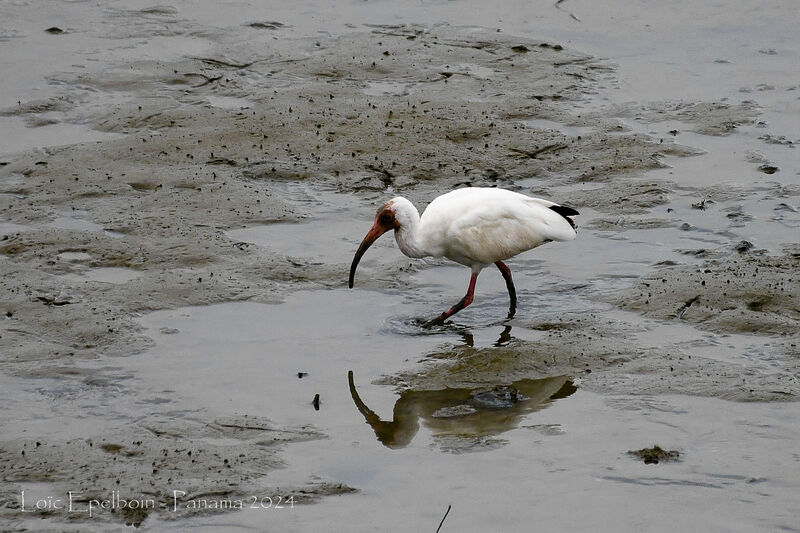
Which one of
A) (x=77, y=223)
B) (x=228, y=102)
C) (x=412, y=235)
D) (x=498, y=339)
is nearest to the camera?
(x=498, y=339)

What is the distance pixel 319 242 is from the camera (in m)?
10.5

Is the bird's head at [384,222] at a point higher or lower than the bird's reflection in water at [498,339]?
higher

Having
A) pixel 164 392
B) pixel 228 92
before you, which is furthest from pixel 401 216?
pixel 228 92

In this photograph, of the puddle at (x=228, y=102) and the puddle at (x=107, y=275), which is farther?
the puddle at (x=228, y=102)

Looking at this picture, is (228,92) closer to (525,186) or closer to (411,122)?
(411,122)

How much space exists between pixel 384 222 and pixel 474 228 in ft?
2.17

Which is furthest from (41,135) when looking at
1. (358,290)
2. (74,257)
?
(358,290)

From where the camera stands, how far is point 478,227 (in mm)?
9234

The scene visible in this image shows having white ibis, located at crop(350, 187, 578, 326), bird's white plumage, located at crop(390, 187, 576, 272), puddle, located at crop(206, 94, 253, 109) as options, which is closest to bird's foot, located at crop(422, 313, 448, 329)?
white ibis, located at crop(350, 187, 578, 326)

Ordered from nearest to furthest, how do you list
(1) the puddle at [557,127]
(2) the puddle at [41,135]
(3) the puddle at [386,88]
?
(2) the puddle at [41,135] → (1) the puddle at [557,127] → (3) the puddle at [386,88]

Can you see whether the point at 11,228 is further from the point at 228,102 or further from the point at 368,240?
the point at 228,102

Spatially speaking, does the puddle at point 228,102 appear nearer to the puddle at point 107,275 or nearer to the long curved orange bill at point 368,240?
the puddle at point 107,275

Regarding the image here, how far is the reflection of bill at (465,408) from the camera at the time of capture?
7.80m

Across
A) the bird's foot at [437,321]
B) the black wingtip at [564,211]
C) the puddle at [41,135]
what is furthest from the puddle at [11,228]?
the black wingtip at [564,211]
